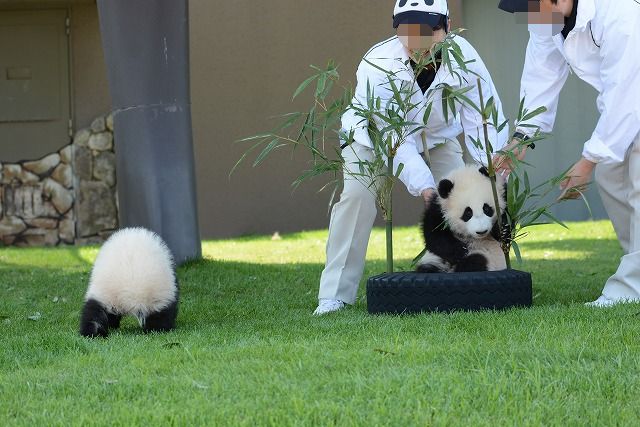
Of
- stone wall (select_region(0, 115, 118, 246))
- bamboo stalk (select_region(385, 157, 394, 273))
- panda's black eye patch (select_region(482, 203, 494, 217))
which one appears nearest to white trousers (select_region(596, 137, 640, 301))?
panda's black eye patch (select_region(482, 203, 494, 217))

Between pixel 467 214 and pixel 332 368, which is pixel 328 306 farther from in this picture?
pixel 332 368

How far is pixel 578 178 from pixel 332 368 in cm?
182

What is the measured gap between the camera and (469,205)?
4668 millimetres

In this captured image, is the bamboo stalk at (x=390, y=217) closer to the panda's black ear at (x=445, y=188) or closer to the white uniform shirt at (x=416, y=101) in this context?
the white uniform shirt at (x=416, y=101)

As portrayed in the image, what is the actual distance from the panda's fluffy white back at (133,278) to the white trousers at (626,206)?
213cm

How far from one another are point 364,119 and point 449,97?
444 mm

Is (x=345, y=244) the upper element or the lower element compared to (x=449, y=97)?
lower

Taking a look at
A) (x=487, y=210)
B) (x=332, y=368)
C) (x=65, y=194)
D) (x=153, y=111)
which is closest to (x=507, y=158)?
(x=487, y=210)

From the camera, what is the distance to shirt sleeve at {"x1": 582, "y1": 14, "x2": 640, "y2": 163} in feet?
14.6

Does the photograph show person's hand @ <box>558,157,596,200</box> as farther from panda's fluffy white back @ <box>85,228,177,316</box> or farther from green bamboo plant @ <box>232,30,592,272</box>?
panda's fluffy white back @ <box>85,228,177,316</box>

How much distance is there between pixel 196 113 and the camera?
37.6 feet

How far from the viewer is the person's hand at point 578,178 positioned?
4.61 m

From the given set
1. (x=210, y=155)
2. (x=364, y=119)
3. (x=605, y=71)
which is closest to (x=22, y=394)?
(x=364, y=119)

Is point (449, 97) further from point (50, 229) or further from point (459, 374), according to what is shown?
point (50, 229)
